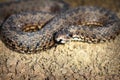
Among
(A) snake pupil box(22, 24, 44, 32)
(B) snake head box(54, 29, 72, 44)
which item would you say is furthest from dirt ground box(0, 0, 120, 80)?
(A) snake pupil box(22, 24, 44, 32)

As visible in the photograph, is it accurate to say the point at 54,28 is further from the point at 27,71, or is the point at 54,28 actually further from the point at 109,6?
the point at 109,6

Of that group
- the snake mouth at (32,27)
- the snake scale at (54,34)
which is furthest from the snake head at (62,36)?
the snake mouth at (32,27)

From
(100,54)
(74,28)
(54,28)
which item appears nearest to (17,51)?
(54,28)

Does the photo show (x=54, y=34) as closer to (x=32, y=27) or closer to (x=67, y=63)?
(x=67, y=63)

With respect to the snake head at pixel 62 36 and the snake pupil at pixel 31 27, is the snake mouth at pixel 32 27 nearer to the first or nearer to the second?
the snake pupil at pixel 31 27

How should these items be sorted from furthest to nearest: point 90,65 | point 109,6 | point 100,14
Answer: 1. point 109,6
2. point 100,14
3. point 90,65

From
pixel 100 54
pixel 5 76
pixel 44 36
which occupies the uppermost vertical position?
pixel 44 36

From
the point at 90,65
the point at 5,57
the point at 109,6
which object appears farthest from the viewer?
the point at 109,6

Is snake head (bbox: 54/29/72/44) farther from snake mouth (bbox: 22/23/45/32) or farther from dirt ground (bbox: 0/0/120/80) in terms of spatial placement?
snake mouth (bbox: 22/23/45/32)
